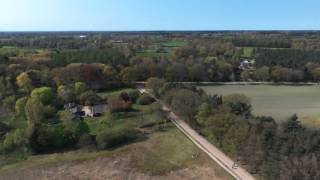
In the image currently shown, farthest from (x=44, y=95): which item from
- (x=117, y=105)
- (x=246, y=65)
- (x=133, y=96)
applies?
(x=246, y=65)

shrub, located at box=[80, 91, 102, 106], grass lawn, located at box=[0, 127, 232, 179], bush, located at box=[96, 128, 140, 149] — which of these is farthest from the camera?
shrub, located at box=[80, 91, 102, 106]

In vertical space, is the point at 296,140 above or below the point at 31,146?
above

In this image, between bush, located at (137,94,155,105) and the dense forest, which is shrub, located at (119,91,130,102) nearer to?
the dense forest

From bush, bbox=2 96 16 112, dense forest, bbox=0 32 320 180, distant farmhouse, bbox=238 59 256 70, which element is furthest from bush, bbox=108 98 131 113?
distant farmhouse, bbox=238 59 256 70

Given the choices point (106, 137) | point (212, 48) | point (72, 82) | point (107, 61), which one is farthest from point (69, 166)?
point (212, 48)

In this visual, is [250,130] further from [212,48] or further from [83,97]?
[212,48]

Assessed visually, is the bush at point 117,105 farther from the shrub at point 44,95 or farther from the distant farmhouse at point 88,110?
the shrub at point 44,95
